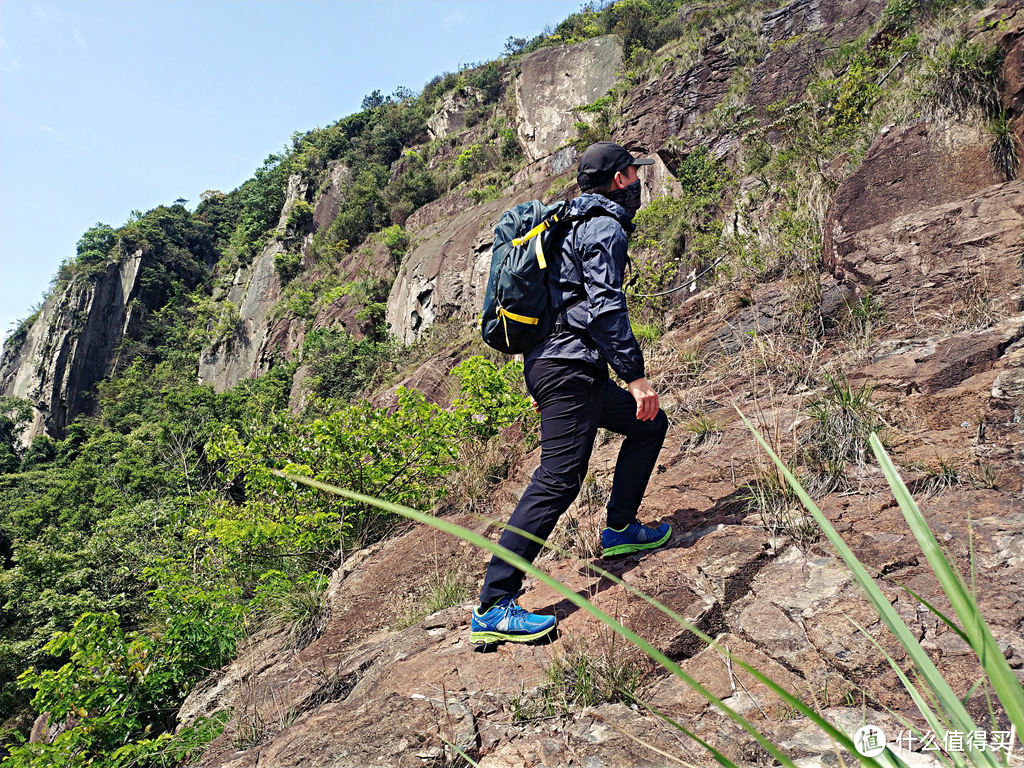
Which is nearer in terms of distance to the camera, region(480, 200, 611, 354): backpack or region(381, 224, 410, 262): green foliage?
region(480, 200, 611, 354): backpack

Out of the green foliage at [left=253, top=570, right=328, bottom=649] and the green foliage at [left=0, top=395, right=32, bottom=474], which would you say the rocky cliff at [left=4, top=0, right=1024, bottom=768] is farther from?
the green foliage at [left=0, top=395, right=32, bottom=474]

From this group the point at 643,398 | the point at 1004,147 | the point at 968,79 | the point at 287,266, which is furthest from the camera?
the point at 287,266

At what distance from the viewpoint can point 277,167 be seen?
46062mm

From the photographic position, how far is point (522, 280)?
241 centimetres

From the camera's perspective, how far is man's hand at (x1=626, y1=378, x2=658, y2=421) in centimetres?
234

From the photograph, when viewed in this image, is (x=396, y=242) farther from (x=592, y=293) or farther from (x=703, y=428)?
(x=592, y=293)

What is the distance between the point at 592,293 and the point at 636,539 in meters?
1.13

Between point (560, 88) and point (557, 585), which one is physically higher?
point (560, 88)

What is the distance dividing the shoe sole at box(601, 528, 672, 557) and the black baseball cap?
161 centimetres

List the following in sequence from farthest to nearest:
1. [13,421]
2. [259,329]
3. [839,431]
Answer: [13,421], [259,329], [839,431]

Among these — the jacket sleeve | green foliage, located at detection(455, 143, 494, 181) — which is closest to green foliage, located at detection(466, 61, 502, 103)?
green foliage, located at detection(455, 143, 494, 181)

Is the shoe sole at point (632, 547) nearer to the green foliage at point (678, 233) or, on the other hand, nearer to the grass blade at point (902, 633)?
the grass blade at point (902, 633)

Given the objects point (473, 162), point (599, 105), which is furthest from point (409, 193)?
point (599, 105)

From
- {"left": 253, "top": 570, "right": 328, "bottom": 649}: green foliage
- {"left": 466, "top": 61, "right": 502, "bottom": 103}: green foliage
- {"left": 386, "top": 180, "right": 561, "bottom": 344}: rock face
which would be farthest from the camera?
{"left": 466, "top": 61, "right": 502, "bottom": 103}: green foliage
